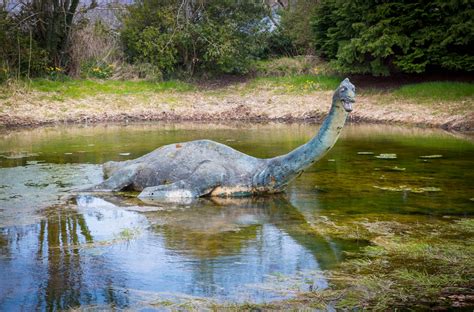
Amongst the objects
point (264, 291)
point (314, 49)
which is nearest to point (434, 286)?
point (264, 291)

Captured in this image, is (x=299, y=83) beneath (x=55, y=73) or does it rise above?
beneath

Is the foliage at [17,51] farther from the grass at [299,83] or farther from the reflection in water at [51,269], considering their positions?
the reflection in water at [51,269]

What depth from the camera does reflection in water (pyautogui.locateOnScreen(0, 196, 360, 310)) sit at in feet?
18.5

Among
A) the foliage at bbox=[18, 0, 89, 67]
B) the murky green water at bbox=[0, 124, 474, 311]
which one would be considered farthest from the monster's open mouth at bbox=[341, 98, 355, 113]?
the foliage at bbox=[18, 0, 89, 67]

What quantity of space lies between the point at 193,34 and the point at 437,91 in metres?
9.97

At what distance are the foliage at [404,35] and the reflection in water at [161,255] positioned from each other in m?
14.1

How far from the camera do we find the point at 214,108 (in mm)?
23453

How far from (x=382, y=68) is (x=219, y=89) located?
20.5 ft

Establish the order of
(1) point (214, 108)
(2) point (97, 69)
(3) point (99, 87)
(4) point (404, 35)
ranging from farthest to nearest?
(2) point (97, 69) → (3) point (99, 87) → (1) point (214, 108) → (4) point (404, 35)

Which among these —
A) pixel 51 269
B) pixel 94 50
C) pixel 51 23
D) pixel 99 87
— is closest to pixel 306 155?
pixel 51 269

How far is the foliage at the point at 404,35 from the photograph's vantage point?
21.2 meters

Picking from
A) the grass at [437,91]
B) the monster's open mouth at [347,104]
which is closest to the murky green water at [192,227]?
the monster's open mouth at [347,104]

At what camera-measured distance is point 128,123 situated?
856 inches

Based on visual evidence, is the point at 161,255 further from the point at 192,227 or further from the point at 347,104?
the point at 347,104
